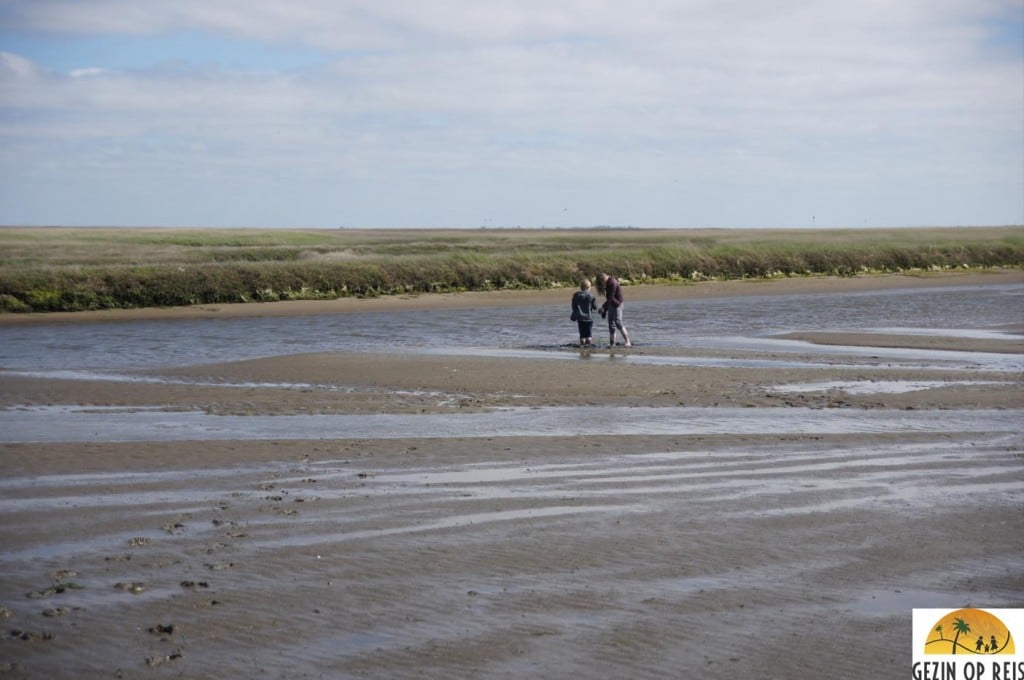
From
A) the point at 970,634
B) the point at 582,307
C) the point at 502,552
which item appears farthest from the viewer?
the point at 582,307

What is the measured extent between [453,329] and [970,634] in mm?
24287

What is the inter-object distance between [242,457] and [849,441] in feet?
21.8

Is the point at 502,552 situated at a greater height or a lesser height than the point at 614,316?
lesser

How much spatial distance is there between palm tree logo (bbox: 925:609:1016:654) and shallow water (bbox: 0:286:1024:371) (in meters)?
17.9

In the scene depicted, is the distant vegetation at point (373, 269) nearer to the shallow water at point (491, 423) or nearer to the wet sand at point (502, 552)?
the shallow water at point (491, 423)

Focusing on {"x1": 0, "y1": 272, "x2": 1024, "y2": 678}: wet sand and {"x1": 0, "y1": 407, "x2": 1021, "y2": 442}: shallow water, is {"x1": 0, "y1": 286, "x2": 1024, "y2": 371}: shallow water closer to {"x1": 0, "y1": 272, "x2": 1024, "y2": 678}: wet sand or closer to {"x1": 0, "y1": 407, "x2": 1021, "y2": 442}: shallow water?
{"x1": 0, "y1": 407, "x2": 1021, "y2": 442}: shallow water

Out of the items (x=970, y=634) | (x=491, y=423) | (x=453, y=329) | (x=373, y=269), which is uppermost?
(x=373, y=269)

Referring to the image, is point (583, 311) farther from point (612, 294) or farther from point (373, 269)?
point (373, 269)

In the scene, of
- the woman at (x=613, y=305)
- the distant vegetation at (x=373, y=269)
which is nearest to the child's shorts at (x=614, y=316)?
the woman at (x=613, y=305)

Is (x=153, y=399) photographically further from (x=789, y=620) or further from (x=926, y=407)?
(x=789, y=620)

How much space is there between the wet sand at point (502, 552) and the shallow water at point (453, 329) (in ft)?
39.4

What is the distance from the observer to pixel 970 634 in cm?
679

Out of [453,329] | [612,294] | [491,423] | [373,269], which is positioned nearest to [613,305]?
[612,294]

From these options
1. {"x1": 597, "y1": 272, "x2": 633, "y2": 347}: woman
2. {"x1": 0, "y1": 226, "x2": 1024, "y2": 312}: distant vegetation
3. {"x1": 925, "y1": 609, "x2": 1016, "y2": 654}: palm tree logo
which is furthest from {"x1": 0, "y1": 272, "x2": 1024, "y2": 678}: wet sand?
{"x1": 0, "y1": 226, "x2": 1024, "y2": 312}: distant vegetation
